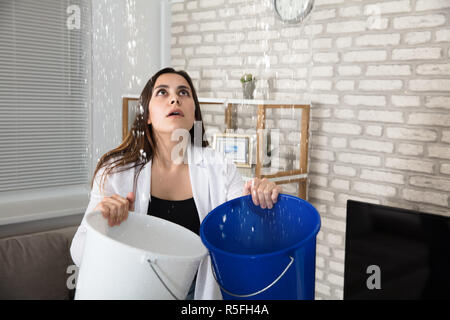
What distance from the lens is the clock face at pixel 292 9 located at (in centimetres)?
83

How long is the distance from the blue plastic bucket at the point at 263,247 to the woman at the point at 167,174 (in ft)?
0.10

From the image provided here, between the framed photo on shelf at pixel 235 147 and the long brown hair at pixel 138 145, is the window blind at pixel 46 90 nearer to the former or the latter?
the long brown hair at pixel 138 145

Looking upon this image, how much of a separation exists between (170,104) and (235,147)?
0.23m

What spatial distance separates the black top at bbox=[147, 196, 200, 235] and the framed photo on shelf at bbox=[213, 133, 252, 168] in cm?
10

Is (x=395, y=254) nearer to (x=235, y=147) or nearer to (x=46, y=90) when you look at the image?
(x=235, y=147)

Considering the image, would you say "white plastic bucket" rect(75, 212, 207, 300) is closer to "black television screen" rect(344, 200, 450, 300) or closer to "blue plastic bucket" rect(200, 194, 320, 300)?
"blue plastic bucket" rect(200, 194, 320, 300)

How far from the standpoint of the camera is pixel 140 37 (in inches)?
19.3

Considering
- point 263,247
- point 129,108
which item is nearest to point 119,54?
point 129,108

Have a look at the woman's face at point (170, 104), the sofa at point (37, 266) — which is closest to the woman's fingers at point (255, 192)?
the woman's face at point (170, 104)

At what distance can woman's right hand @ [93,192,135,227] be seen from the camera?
16.5 inches

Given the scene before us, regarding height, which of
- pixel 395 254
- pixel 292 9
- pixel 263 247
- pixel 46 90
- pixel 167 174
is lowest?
pixel 395 254

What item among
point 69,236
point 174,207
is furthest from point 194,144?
point 69,236

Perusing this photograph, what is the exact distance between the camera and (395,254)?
0.95 metres
